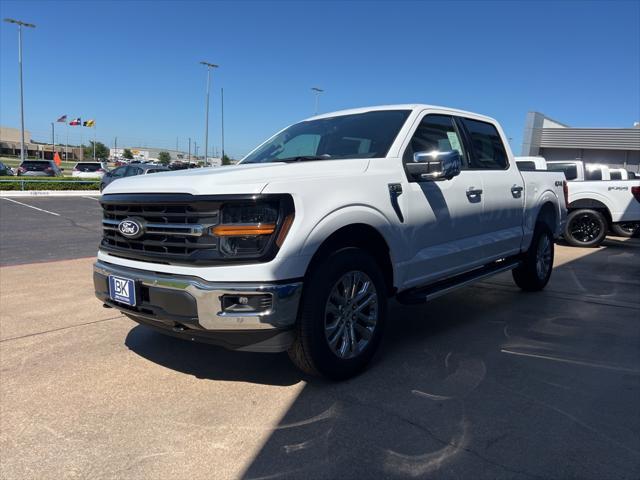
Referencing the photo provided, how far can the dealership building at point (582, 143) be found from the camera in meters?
35.1

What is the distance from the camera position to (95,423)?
9.89 ft

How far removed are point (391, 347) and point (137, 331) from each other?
226cm

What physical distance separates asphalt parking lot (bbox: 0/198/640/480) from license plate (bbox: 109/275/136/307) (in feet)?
2.00

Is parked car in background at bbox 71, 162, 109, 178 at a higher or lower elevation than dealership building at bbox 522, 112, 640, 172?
lower

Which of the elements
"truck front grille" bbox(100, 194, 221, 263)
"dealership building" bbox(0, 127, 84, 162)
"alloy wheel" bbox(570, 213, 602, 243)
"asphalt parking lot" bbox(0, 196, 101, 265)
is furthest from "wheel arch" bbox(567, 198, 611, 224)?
"dealership building" bbox(0, 127, 84, 162)

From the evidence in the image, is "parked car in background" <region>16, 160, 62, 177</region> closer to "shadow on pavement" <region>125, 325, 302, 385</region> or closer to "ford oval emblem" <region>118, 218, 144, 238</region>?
"shadow on pavement" <region>125, 325, 302, 385</region>

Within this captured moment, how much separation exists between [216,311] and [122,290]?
2.67 feet

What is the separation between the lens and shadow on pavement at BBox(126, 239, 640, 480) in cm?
263

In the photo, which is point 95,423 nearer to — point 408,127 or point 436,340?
point 436,340

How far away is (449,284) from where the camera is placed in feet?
14.8

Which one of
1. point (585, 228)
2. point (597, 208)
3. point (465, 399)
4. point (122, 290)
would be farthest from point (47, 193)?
point (465, 399)

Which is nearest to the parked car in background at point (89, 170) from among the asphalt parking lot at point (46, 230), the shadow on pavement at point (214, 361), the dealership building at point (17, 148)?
the asphalt parking lot at point (46, 230)

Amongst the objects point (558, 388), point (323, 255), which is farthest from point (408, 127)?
point (558, 388)

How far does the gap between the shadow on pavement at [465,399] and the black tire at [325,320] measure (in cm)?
16
